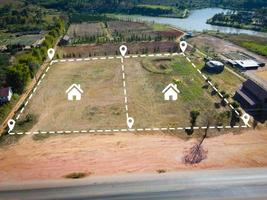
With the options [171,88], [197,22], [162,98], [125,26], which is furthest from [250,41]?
[162,98]

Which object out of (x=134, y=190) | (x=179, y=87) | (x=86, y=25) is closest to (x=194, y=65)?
(x=179, y=87)

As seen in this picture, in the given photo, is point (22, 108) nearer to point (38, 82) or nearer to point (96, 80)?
point (38, 82)

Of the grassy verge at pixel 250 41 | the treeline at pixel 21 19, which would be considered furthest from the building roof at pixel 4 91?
the treeline at pixel 21 19

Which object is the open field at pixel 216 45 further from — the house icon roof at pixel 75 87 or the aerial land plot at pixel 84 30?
the house icon roof at pixel 75 87

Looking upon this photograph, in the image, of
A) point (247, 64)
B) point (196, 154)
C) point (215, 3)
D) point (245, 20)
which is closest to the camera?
point (196, 154)

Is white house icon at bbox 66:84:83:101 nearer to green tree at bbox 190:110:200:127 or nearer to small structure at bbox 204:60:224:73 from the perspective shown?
green tree at bbox 190:110:200:127

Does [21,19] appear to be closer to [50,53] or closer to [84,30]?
[84,30]
